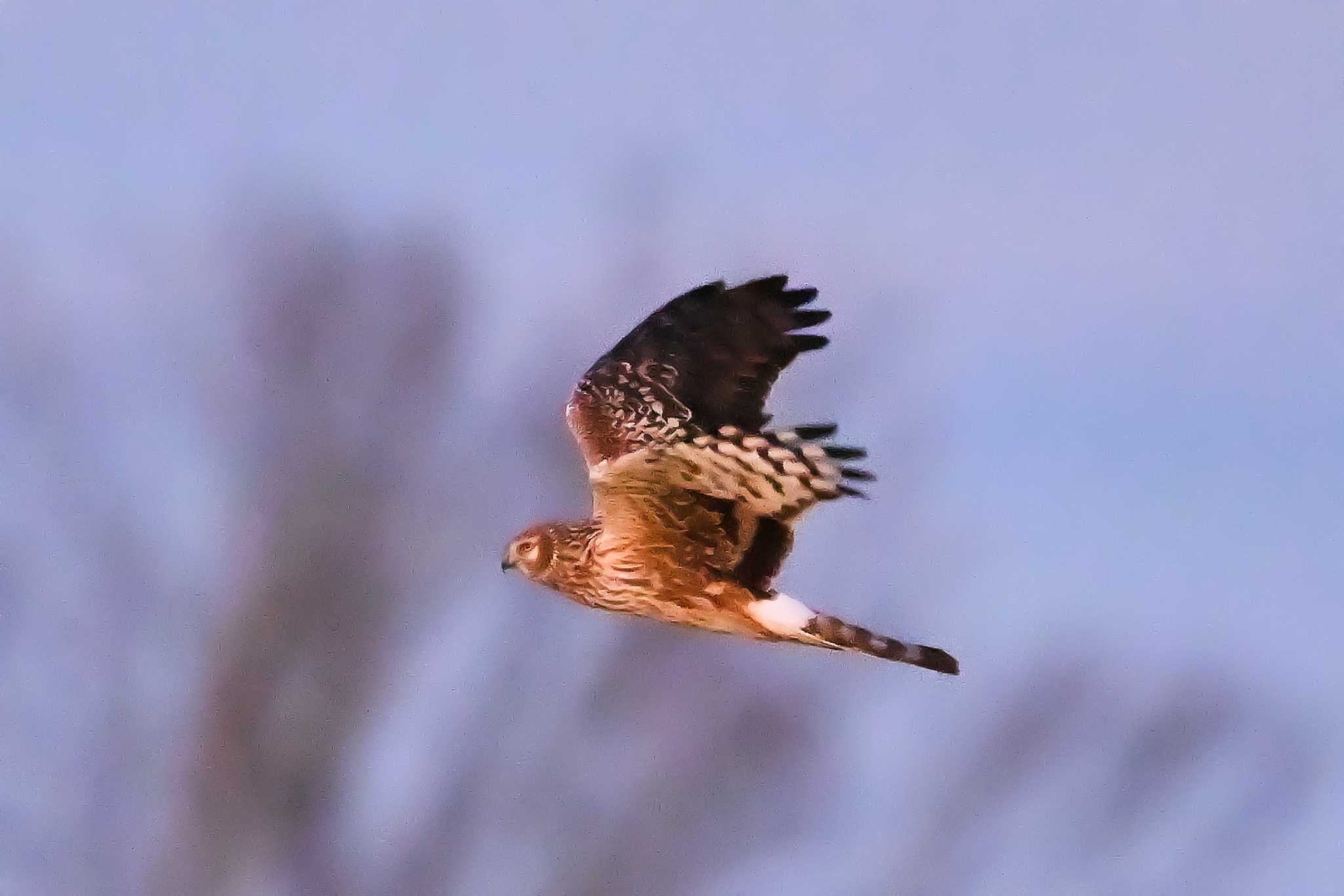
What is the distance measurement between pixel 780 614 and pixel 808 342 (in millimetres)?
467

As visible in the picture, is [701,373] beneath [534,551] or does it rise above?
above

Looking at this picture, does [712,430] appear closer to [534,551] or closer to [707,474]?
[707,474]

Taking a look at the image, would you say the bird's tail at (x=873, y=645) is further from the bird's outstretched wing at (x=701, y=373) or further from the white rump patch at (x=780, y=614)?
the bird's outstretched wing at (x=701, y=373)

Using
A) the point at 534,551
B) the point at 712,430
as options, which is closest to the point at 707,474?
the point at 712,430

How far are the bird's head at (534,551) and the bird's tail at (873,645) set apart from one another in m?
0.53

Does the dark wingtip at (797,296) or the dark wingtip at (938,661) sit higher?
the dark wingtip at (797,296)

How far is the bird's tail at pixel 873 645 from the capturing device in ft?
9.68

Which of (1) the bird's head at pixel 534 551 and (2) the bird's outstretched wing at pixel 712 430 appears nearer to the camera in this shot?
(2) the bird's outstretched wing at pixel 712 430

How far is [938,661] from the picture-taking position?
2953mm

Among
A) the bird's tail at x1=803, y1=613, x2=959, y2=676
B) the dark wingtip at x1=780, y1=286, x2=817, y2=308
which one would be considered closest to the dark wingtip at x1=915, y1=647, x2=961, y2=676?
the bird's tail at x1=803, y1=613, x2=959, y2=676

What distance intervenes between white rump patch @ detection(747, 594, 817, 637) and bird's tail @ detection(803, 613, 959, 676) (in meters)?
0.02

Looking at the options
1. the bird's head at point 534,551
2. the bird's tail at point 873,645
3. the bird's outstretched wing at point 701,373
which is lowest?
the bird's head at point 534,551

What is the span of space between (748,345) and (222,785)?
4.53 meters

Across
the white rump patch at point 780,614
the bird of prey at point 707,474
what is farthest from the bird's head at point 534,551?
the white rump patch at point 780,614
